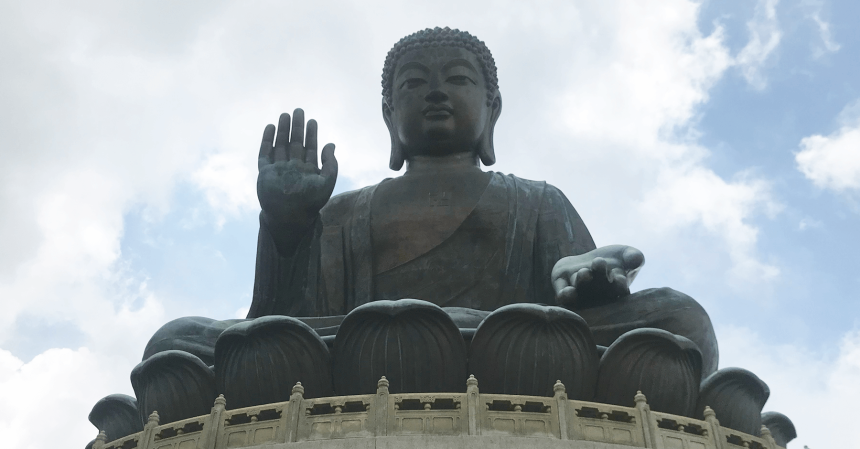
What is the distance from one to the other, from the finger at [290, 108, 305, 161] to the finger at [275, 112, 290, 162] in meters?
0.05

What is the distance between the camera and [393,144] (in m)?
13.1

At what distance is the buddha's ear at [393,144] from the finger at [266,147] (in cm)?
211

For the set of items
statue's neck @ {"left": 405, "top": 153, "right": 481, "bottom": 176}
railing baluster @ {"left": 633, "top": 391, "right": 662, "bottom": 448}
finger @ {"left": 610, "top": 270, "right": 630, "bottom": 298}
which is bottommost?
railing baluster @ {"left": 633, "top": 391, "right": 662, "bottom": 448}

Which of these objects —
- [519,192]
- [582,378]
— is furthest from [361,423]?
[519,192]

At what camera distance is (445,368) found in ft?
28.5

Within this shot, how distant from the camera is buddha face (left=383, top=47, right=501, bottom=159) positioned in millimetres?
12375

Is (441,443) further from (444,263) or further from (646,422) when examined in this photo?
(444,263)

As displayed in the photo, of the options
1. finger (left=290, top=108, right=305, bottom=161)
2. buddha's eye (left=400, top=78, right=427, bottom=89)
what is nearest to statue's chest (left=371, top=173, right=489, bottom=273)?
buddha's eye (left=400, top=78, right=427, bottom=89)

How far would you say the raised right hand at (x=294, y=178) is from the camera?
A: 1055cm

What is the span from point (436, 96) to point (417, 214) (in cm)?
135

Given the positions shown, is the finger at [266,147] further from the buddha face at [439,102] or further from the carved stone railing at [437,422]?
the carved stone railing at [437,422]

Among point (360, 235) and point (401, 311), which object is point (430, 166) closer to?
point (360, 235)

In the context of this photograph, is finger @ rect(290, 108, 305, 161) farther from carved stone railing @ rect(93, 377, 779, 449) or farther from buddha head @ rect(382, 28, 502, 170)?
carved stone railing @ rect(93, 377, 779, 449)

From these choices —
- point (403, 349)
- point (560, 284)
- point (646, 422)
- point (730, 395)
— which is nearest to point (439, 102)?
point (560, 284)
